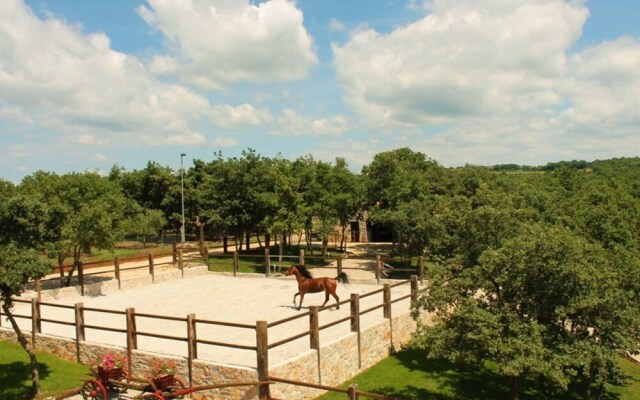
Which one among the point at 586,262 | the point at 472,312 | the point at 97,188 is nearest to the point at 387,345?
the point at 472,312

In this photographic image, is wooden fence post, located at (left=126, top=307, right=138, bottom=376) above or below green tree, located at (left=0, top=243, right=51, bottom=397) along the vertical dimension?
below

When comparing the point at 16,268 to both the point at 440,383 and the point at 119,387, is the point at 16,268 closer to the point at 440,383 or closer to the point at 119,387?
the point at 119,387

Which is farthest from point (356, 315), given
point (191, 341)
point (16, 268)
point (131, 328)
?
point (16, 268)

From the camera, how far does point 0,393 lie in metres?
9.51

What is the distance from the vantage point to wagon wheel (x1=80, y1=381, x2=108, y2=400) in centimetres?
878

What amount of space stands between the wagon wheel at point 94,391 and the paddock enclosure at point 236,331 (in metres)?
1.39

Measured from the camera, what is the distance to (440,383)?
10797 millimetres

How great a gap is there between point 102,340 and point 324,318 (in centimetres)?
582

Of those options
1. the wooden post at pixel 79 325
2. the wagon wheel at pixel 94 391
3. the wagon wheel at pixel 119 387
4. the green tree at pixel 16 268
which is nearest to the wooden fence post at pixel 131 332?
the wagon wheel at pixel 119 387

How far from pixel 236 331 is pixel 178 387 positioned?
3.65 metres

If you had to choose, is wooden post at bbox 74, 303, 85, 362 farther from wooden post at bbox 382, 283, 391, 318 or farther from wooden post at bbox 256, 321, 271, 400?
wooden post at bbox 382, 283, 391, 318

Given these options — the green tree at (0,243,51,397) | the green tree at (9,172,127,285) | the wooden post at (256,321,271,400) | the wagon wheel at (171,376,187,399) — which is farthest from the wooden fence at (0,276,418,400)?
the green tree at (9,172,127,285)

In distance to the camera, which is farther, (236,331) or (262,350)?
(236,331)

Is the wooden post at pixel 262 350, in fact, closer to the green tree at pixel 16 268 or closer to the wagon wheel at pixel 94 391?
the wagon wheel at pixel 94 391
